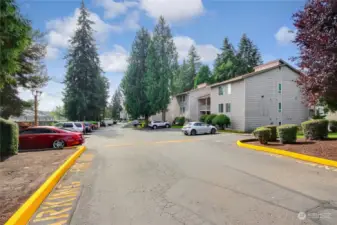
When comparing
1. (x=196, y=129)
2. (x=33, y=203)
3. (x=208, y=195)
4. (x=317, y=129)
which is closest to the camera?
(x=33, y=203)

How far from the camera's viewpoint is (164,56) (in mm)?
47344

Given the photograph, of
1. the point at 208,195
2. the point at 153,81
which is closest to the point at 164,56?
the point at 153,81

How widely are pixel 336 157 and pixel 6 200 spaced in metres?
10.8

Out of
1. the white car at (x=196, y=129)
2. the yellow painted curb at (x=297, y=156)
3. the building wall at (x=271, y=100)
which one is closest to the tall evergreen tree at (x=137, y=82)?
the white car at (x=196, y=129)

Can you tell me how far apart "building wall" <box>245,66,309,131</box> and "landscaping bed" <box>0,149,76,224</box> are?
25.5m

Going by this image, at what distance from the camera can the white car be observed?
88.2 feet

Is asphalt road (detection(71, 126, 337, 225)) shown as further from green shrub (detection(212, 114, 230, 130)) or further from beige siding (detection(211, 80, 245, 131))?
green shrub (detection(212, 114, 230, 130))

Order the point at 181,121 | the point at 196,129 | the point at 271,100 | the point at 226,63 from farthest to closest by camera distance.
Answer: the point at 226,63, the point at 181,121, the point at 271,100, the point at 196,129

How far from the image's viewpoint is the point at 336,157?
9.34m

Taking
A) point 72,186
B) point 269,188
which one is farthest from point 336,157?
point 72,186

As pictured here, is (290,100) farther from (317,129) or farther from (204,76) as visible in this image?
(204,76)

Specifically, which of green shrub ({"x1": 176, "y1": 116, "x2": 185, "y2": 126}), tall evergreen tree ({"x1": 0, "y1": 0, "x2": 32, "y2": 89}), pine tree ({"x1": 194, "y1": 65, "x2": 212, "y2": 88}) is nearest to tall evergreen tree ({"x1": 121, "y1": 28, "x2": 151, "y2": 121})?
green shrub ({"x1": 176, "y1": 116, "x2": 185, "y2": 126})

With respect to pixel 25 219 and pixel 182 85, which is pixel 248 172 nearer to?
pixel 25 219

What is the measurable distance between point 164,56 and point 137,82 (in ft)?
24.2
